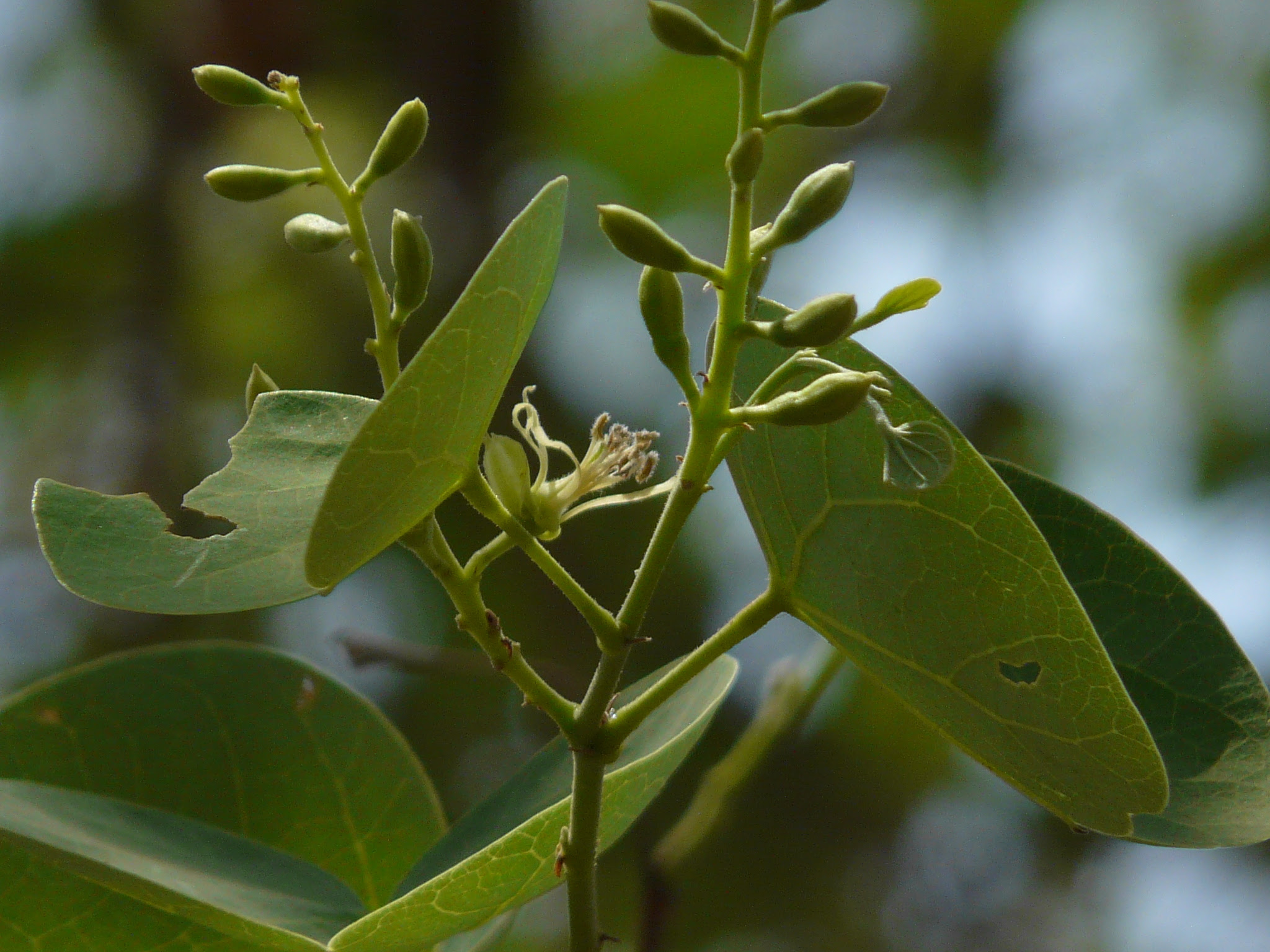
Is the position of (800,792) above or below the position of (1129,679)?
below

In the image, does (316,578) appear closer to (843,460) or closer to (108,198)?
(843,460)

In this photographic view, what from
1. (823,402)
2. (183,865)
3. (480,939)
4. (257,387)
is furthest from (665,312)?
(183,865)

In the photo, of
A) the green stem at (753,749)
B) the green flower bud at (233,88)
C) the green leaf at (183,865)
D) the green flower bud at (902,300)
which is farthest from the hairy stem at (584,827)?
the green stem at (753,749)

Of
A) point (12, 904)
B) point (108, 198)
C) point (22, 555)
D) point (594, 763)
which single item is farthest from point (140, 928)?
point (108, 198)

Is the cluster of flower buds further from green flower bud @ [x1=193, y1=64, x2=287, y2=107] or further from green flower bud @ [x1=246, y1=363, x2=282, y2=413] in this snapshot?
green flower bud @ [x1=193, y1=64, x2=287, y2=107]

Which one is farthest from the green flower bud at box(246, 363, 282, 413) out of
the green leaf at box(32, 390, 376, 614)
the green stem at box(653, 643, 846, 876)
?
the green stem at box(653, 643, 846, 876)

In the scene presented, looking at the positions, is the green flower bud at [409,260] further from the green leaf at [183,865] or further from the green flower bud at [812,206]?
the green leaf at [183,865]
